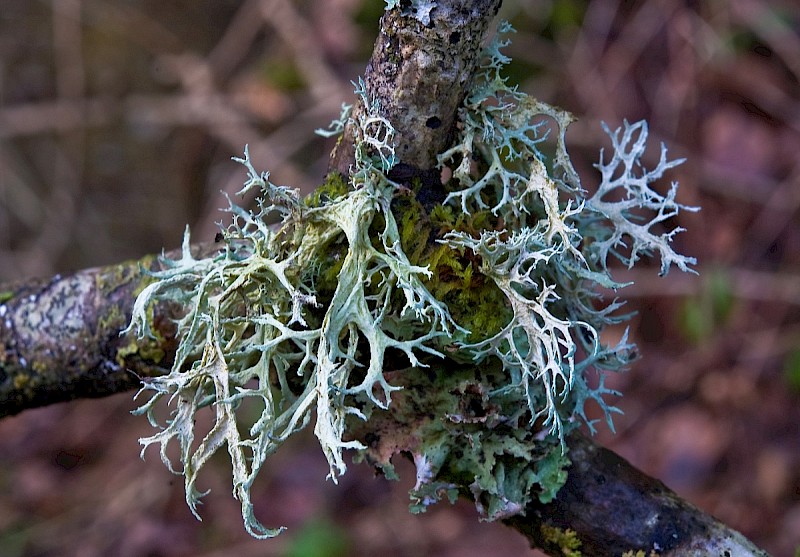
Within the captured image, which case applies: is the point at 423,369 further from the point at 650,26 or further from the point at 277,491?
the point at 650,26

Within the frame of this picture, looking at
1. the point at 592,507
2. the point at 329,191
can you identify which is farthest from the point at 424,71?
the point at 592,507

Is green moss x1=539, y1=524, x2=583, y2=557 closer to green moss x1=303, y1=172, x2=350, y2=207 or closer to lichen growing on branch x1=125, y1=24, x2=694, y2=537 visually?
lichen growing on branch x1=125, y1=24, x2=694, y2=537

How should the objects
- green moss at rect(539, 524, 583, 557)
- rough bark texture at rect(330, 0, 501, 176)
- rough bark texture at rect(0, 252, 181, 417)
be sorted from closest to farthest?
rough bark texture at rect(330, 0, 501, 176), green moss at rect(539, 524, 583, 557), rough bark texture at rect(0, 252, 181, 417)

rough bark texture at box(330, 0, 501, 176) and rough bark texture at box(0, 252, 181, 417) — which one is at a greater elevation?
rough bark texture at box(330, 0, 501, 176)

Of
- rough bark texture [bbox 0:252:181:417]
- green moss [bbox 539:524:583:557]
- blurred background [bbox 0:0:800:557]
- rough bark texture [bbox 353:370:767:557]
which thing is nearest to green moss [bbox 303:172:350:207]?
rough bark texture [bbox 353:370:767:557]

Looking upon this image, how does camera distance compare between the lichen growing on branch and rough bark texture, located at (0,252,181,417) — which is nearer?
the lichen growing on branch
